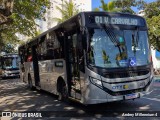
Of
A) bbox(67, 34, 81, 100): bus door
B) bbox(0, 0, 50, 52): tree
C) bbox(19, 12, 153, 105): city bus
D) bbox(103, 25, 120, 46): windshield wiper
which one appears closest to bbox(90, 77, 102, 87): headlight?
bbox(19, 12, 153, 105): city bus

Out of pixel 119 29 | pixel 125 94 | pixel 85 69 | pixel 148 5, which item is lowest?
pixel 125 94

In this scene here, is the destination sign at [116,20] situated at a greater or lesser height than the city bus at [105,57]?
greater

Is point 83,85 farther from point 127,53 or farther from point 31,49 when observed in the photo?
point 31,49

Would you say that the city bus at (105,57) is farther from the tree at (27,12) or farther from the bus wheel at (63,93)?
the tree at (27,12)

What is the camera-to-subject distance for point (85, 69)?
7766 mm

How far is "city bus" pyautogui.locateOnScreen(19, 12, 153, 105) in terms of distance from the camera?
304 inches

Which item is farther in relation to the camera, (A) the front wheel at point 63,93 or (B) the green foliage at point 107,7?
(B) the green foliage at point 107,7

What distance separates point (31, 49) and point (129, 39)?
846 centimetres

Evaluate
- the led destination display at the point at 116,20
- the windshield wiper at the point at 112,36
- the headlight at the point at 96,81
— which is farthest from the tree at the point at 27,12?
the headlight at the point at 96,81

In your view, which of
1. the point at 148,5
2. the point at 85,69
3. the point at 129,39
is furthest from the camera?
the point at 148,5

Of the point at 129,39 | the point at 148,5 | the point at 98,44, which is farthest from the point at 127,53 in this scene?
the point at 148,5

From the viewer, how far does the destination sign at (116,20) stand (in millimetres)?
8062

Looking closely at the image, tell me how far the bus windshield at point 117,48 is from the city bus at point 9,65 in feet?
78.6

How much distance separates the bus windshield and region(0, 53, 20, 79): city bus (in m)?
24.0
